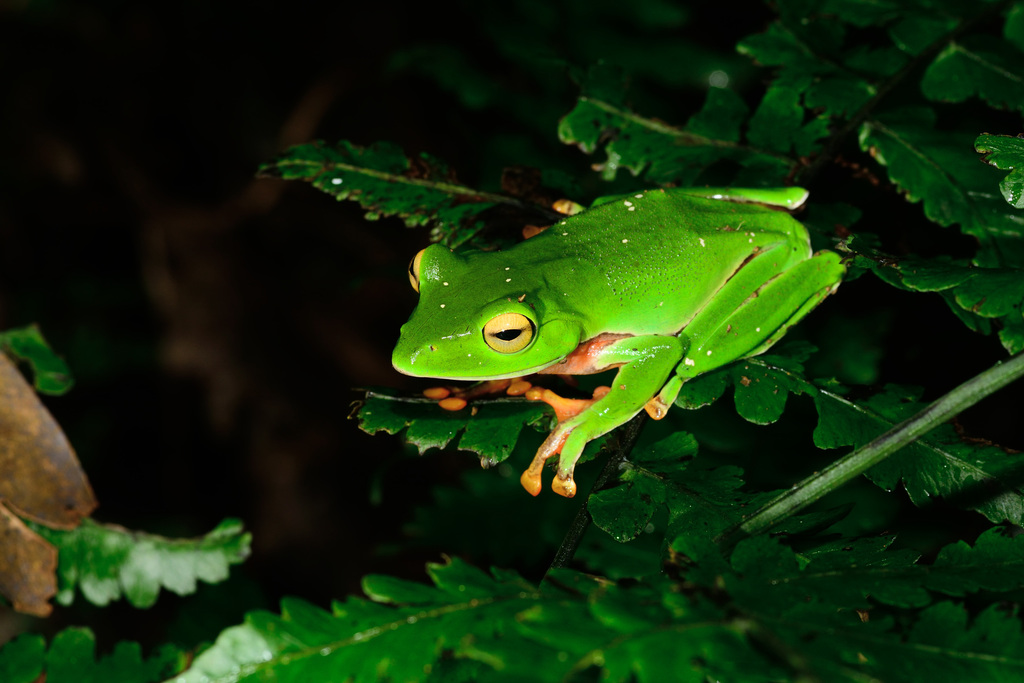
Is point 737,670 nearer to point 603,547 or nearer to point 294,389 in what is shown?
point 603,547

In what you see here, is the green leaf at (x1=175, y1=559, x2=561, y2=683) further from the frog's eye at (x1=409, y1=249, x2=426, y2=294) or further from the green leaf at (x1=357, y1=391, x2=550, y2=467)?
the frog's eye at (x1=409, y1=249, x2=426, y2=294)

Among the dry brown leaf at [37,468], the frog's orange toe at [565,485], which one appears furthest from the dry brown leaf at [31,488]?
the frog's orange toe at [565,485]

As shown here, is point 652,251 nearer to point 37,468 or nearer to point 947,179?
point 947,179

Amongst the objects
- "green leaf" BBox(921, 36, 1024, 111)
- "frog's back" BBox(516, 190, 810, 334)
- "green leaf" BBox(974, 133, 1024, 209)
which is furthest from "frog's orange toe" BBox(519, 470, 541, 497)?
"green leaf" BBox(921, 36, 1024, 111)

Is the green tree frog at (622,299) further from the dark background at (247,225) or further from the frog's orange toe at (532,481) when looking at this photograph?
the dark background at (247,225)

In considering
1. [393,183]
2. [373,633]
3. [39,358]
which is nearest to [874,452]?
[373,633]

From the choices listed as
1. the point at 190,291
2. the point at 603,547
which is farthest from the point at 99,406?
the point at 603,547
